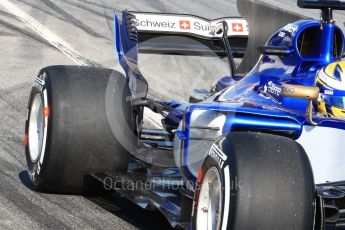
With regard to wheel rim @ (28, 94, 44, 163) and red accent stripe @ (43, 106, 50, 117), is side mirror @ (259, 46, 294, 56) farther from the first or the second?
wheel rim @ (28, 94, 44, 163)

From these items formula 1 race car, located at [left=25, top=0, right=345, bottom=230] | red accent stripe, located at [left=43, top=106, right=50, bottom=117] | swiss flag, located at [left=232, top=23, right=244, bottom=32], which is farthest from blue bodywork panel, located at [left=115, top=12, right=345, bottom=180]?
swiss flag, located at [left=232, top=23, right=244, bottom=32]

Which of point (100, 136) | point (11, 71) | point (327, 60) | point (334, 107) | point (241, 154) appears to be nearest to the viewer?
point (241, 154)

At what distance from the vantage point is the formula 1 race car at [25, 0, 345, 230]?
4.80 metres

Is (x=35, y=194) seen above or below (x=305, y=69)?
below

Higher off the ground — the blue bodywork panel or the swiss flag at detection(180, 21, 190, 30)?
the swiss flag at detection(180, 21, 190, 30)

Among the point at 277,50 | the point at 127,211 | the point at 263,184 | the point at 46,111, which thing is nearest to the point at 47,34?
the point at 46,111

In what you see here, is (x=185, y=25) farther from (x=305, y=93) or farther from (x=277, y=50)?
(x=305, y=93)

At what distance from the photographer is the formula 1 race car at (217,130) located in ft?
15.7

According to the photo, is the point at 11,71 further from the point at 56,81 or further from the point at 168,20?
the point at 56,81

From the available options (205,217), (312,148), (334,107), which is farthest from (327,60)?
(205,217)

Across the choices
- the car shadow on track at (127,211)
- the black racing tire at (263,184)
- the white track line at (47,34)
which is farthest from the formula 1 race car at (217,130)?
the white track line at (47,34)

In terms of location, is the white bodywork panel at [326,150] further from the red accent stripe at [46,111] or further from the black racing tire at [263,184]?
the red accent stripe at [46,111]

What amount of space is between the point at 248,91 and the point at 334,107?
37.9 inches

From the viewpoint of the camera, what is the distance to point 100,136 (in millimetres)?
6809
